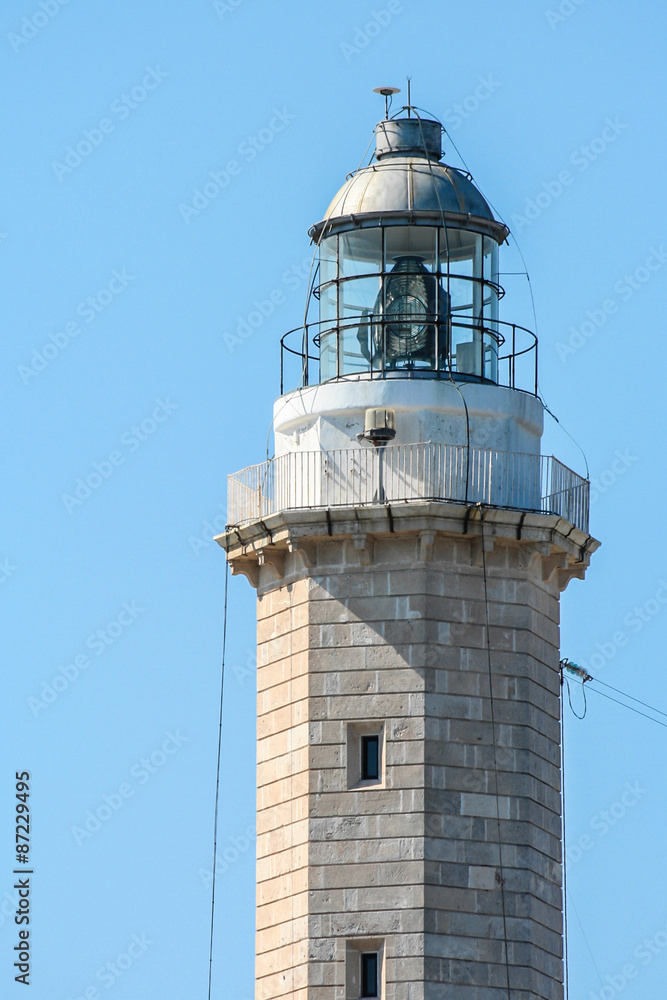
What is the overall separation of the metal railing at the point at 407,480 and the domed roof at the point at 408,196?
12.3 feet

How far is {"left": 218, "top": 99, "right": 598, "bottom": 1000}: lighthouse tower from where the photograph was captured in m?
44.8

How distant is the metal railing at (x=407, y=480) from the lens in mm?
46062

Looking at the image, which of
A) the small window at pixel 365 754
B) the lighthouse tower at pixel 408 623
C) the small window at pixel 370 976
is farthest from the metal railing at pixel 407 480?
the small window at pixel 370 976

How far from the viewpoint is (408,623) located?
45.6 metres

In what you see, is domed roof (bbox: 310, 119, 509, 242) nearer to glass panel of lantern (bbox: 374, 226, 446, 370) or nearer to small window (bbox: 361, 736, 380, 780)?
glass panel of lantern (bbox: 374, 226, 446, 370)

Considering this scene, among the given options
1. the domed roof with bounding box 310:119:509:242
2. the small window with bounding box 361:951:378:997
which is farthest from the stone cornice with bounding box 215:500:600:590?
the small window with bounding box 361:951:378:997

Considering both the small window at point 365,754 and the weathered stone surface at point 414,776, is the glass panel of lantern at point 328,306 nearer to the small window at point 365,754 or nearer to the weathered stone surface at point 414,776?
the weathered stone surface at point 414,776

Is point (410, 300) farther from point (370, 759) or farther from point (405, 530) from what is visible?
point (370, 759)

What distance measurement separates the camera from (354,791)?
4525 cm

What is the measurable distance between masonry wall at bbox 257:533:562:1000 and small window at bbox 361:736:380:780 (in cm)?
16

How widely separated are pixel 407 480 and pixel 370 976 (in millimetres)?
7347

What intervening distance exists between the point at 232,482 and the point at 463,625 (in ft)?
15.0

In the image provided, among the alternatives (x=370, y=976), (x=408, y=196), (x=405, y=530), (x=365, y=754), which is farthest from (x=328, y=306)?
(x=370, y=976)

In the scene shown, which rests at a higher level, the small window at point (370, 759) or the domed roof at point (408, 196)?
the domed roof at point (408, 196)
